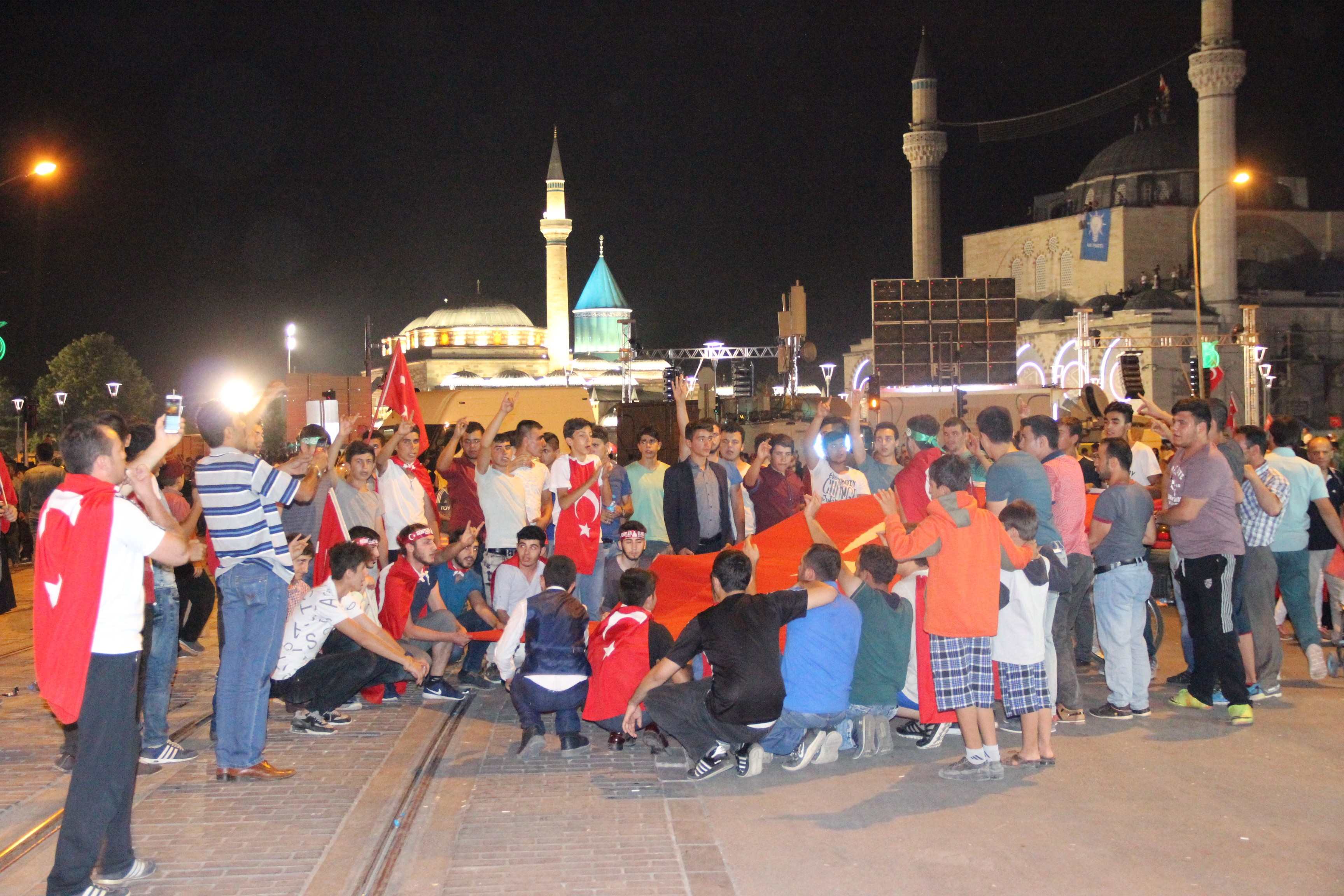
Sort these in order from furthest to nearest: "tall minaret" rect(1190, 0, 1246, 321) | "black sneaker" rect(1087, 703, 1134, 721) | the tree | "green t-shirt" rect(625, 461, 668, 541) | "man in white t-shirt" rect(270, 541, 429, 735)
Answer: the tree → "tall minaret" rect(1190, 0, 1246, 321) → "green t-shirt" rect(625, 461, 668, 541) → "black sneaker" rect(1087, 703, 1134, 721) → "man in white t-shirt" rect(270, 541, 429, 735)

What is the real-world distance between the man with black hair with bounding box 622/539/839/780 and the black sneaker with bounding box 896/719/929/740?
1.14 metres

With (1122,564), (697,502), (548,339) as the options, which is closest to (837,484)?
(697,502)

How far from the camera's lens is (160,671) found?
7090 mm

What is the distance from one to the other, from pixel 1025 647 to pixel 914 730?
0.98m

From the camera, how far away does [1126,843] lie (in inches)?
213

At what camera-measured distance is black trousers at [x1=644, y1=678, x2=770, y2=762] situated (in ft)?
21.9

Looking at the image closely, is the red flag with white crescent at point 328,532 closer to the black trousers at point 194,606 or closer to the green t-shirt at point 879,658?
the black trousers at point 194,606

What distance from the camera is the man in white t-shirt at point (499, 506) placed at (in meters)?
9.77

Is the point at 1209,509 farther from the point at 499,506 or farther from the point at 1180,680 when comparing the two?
the point at 499,506

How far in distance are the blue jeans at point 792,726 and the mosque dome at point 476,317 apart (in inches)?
3866

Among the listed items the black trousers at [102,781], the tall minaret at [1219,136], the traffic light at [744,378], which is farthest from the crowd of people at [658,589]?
the tall minaret at [1219,136]

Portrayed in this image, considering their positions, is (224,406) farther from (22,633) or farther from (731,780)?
(22,633)

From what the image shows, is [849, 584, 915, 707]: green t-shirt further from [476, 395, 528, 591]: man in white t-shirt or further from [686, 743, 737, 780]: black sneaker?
[476, 395, 528, 591]: man in white t-shirt

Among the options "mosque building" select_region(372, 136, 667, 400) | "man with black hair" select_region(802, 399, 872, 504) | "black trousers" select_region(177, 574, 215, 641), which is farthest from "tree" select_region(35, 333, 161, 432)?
"man with black hair" select_region(802, 399, 872, 504)
